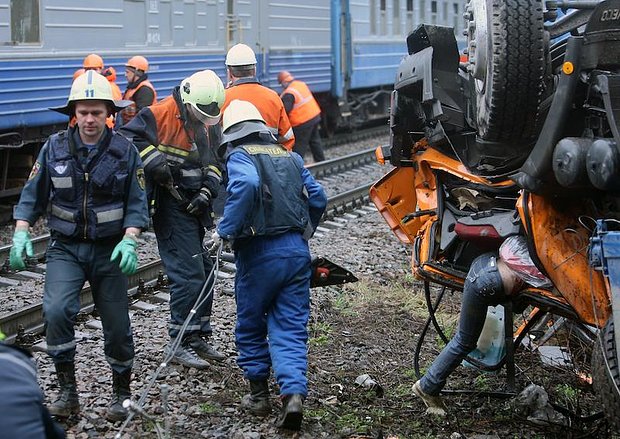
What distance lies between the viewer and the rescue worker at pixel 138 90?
35.6ft

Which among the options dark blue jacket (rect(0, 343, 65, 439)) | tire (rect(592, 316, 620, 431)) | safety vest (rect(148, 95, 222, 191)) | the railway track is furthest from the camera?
the railway track

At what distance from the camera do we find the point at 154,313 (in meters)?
7.63

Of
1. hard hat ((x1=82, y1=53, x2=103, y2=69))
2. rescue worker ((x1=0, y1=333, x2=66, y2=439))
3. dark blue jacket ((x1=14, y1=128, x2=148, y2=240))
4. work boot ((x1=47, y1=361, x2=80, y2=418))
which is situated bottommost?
work boot ((x1=47, y1=361, x2=80, y2=418))

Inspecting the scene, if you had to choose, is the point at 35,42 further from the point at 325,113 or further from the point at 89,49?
the point at 325,113

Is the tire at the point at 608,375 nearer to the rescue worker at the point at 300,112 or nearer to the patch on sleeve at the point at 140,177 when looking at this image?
the patch on sleeve at the point at 140,177

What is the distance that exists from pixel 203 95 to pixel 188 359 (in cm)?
167

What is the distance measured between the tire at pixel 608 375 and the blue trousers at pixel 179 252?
275cm

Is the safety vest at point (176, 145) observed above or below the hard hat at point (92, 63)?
below

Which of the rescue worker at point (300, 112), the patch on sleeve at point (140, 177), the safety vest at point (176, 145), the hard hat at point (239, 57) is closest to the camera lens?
the patch on sleeve at point (140, 177)

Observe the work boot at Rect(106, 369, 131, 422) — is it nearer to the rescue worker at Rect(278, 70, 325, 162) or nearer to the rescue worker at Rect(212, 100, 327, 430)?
the rescue worker at Rect(212, 100, 327, 430)

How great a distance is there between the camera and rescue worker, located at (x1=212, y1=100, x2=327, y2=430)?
5.33 m

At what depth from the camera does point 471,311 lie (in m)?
5.29

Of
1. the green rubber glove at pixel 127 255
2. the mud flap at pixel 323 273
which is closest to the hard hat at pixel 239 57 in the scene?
the mud flap at pixel 323 273

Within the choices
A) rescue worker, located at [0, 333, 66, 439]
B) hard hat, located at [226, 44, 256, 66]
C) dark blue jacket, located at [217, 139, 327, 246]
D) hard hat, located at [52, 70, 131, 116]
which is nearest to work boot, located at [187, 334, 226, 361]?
dark blue jacket, located at [217, 139, 327, 246]
